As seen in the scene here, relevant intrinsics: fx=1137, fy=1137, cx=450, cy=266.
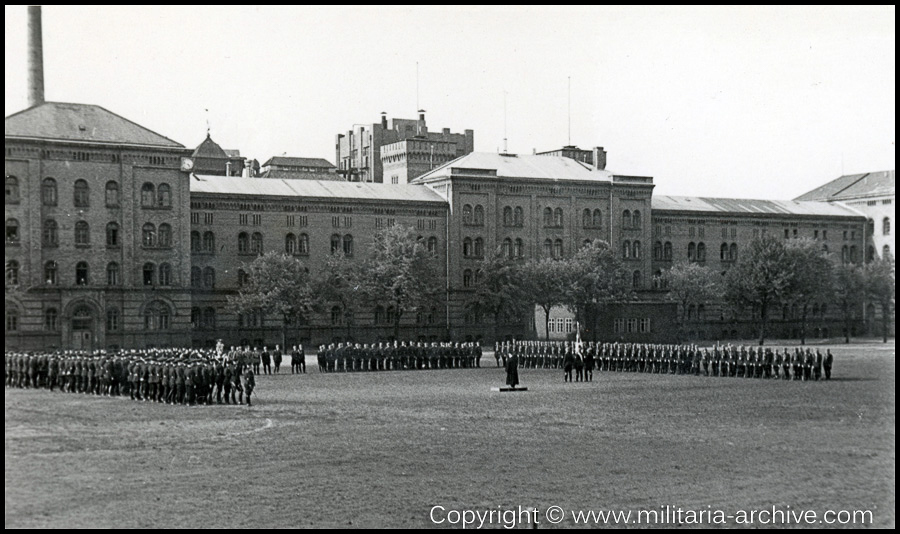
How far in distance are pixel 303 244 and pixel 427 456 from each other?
188 feet

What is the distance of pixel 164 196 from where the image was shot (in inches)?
2741

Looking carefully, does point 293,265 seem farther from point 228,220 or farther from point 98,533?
point 98,533

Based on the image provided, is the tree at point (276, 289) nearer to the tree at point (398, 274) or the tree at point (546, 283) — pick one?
the tree at point (398, 274)

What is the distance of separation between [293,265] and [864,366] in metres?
36.2

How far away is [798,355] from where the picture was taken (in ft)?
149

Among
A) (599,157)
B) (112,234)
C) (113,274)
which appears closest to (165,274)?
(113,274)

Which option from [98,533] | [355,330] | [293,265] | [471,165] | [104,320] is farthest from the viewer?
[471,165]

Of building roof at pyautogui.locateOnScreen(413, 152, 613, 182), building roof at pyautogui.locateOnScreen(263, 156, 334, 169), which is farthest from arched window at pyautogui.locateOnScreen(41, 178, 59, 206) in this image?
building roof at pyautogui.locateOnScreen(263, 156, 334, 169)

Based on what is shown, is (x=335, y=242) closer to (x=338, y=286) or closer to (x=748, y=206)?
(x=338, y=286)

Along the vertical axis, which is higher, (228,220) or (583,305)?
(228,220)

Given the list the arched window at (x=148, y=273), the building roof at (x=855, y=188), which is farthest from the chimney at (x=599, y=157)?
the arched window at (x=148, y=273)

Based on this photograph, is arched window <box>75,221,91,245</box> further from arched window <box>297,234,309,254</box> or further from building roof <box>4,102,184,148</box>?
arched window <box>297,234,309,254</box>

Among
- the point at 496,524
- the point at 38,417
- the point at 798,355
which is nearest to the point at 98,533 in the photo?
the point at 496,524

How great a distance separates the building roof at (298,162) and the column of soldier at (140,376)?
74050 mm
